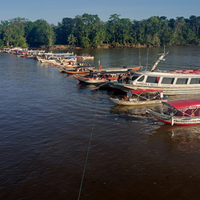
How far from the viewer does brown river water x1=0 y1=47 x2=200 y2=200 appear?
14.7 m

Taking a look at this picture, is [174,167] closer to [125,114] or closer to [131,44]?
[125,114]

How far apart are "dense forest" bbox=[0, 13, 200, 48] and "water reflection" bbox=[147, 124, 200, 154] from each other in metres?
134

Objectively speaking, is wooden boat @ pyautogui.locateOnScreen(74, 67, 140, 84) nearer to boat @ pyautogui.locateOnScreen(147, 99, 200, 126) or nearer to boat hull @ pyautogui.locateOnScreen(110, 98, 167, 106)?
boat hull @ pyautogui.locateOnScreen(110, 98, 167, 106)

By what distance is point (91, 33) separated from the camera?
155 m

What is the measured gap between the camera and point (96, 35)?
150375 millimetres

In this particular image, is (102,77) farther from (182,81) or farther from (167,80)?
(182,81)

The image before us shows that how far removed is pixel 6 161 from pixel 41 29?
16075 centimetres

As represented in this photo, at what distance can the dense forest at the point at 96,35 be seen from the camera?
15550 centimetres

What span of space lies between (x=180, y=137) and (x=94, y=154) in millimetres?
8314

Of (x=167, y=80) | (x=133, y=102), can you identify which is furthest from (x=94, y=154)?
(x=167, y=80)

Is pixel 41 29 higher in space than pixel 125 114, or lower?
higher

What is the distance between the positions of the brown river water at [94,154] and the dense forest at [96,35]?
424 ft

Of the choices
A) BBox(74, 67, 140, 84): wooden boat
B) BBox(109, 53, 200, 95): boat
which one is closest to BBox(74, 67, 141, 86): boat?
BBox(74, 67, 140, 84): wooden boat

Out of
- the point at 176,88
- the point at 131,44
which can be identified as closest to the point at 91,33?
the point at 131,44
